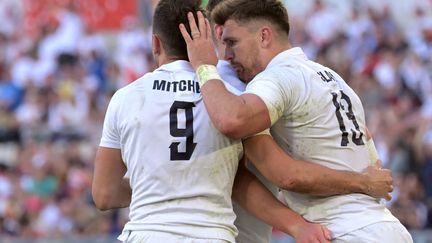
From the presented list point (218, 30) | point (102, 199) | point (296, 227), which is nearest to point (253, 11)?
point (218, 30)

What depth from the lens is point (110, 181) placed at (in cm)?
566

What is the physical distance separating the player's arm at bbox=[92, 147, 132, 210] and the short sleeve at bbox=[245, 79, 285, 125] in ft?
2.74

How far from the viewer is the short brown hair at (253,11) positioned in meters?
5.54

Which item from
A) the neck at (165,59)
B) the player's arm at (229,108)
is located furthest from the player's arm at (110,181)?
the player's arm at (229,108)

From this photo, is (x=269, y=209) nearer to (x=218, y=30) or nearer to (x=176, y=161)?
(x=176, y=161)

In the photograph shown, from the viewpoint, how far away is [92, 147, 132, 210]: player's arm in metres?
5.58

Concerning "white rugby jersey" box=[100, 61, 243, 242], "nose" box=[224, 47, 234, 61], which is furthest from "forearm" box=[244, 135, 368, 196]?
"nose" box=[224, 47, 234, 61]

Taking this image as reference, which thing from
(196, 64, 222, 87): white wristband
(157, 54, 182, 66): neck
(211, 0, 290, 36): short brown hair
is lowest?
(196, 64, 222, 87): white wristband

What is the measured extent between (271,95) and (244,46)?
464mm

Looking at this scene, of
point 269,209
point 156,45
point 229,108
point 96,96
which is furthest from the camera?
point 96,96

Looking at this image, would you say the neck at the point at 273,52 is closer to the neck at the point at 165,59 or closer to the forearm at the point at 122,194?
the neck at the point at 165,59

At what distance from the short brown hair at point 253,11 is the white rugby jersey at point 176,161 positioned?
16.7 inches

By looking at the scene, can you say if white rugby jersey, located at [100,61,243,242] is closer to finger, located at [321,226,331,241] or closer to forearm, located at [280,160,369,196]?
forearm, located at [280,160,369,196]

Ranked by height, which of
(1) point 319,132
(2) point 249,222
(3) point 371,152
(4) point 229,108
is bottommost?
(2) point 249,222
